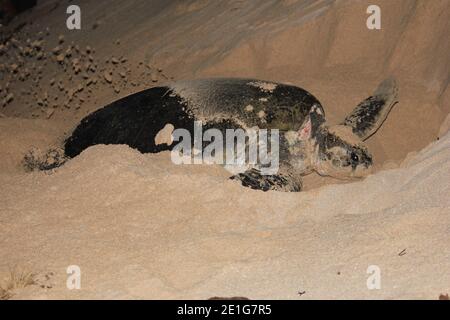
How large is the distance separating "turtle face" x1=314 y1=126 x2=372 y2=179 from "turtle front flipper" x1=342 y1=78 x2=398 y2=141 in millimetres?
78

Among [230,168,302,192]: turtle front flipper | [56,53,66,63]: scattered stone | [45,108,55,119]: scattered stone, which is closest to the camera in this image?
[230,168,302,192]: turtle front flipper

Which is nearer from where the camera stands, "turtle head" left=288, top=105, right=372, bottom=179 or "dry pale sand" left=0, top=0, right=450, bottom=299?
"dry pale sand" left=0, top=0, right=450, bottom=299

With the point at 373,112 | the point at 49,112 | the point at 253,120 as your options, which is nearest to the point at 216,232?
the point at 253,120

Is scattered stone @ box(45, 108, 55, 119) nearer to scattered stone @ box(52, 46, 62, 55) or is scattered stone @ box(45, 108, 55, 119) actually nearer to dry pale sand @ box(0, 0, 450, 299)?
dry pale sand @ box(0, 0, 450, 299)

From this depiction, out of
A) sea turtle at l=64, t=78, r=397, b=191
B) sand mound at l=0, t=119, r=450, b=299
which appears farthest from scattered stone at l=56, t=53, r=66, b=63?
sand mound at l=0, t=119, r=450, b=299

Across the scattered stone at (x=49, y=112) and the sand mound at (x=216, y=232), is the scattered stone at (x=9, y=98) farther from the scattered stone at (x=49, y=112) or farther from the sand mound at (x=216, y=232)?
the sand mound at (x=216, y=232)

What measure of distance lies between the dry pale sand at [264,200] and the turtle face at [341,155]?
0.62ft

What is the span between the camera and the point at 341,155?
3.21 metres

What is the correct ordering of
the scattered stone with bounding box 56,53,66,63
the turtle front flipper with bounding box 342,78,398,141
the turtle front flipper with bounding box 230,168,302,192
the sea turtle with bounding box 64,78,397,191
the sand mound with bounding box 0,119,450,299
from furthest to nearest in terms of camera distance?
the scattered stone with bounding box 56,53,66,63, the turtle front flipper with bounding box 342,78,398,141, the sea turtle with bounding box 64,78,397,191, the turtle front flipper with bounding box 230,168,302,192, the sand mound with bounding box 0,119,450,299

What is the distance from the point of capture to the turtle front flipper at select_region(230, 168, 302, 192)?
255 centimetres

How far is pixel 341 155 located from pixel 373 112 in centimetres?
43

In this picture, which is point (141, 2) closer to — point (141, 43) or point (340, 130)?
point (141, 43)

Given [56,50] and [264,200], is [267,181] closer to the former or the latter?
[264,200]

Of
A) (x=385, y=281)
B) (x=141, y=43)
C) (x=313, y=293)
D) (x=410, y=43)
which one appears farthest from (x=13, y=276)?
(x=141, y=43)
